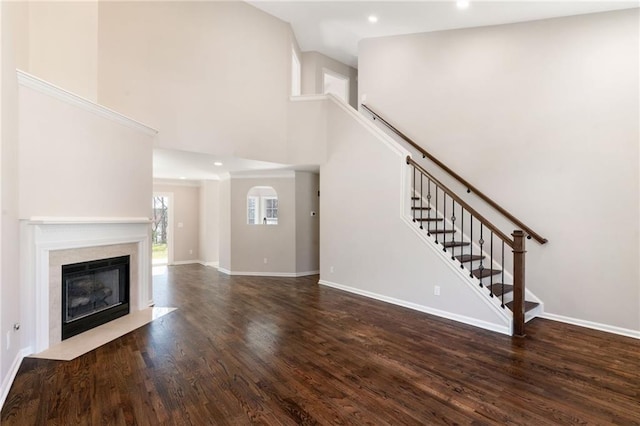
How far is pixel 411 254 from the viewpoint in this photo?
472 centimetres

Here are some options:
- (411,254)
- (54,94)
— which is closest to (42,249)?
(54,94)

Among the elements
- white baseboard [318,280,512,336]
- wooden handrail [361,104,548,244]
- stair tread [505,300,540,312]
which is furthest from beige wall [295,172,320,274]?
stair tread [505,300,540,312]

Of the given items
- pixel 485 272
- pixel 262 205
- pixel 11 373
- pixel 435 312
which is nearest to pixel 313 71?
pixel 262 205

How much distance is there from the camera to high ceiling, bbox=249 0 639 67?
14.6 ft

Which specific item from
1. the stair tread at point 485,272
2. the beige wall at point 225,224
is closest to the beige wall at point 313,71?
the beige wall at point 225,224

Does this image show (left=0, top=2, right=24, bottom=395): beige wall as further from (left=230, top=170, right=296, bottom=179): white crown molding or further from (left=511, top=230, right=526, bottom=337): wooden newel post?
(left=511, top=230, right=526, bottom=337): wooden newel post

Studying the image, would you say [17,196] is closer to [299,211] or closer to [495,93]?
[299,211]

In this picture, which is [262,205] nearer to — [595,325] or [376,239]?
[376,239]

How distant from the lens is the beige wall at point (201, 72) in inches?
172

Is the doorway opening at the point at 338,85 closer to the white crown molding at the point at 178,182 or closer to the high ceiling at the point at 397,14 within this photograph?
the high ceiling at the point at 397,14

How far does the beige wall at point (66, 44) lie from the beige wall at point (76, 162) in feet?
2.56

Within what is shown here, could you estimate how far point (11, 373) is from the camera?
8.70 ft

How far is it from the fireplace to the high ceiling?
4798 mm

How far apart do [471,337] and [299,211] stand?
4426 mm
